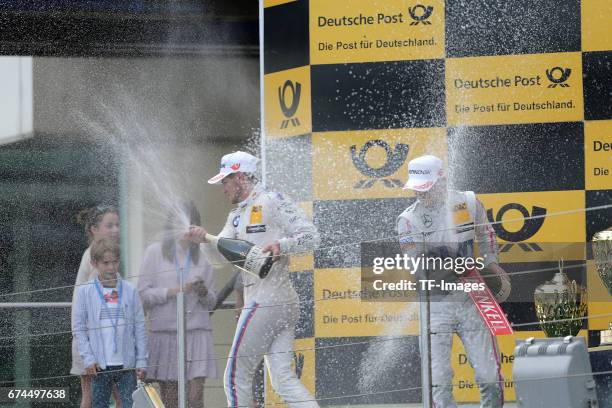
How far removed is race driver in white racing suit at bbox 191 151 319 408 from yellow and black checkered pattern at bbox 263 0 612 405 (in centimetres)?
84

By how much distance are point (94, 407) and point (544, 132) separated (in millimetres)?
2687

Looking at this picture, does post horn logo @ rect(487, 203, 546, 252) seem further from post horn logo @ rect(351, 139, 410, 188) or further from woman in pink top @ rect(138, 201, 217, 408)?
woman in pink top @ rect(138, 201, 217, 408)

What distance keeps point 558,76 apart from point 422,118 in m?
0.74

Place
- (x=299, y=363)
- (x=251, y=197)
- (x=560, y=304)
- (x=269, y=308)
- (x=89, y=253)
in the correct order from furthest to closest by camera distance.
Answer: (x=299, y=363), (x=89, y=253), (x=251, y=197), (x=269, y=308), (x=560, y=304)

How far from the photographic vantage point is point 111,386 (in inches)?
218

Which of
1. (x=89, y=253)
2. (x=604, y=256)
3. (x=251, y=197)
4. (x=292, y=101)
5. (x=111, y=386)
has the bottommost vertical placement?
(x=111, y=386)

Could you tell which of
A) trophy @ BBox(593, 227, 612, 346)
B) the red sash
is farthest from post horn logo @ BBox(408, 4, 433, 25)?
trophy @ BBox(593, 227, 612, 346)

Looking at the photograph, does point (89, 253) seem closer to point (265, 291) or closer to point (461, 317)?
point (265, 291)

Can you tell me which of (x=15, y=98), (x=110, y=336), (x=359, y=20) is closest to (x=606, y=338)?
(x=110, y=336)

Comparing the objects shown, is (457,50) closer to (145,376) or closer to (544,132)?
(544,132)

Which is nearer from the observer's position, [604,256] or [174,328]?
[604,256]

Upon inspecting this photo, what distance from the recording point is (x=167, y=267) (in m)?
6.16

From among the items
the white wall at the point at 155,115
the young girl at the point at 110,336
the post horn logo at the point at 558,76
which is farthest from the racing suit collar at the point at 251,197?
the white wall at the point at 155,115

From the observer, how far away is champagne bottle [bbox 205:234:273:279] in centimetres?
539
